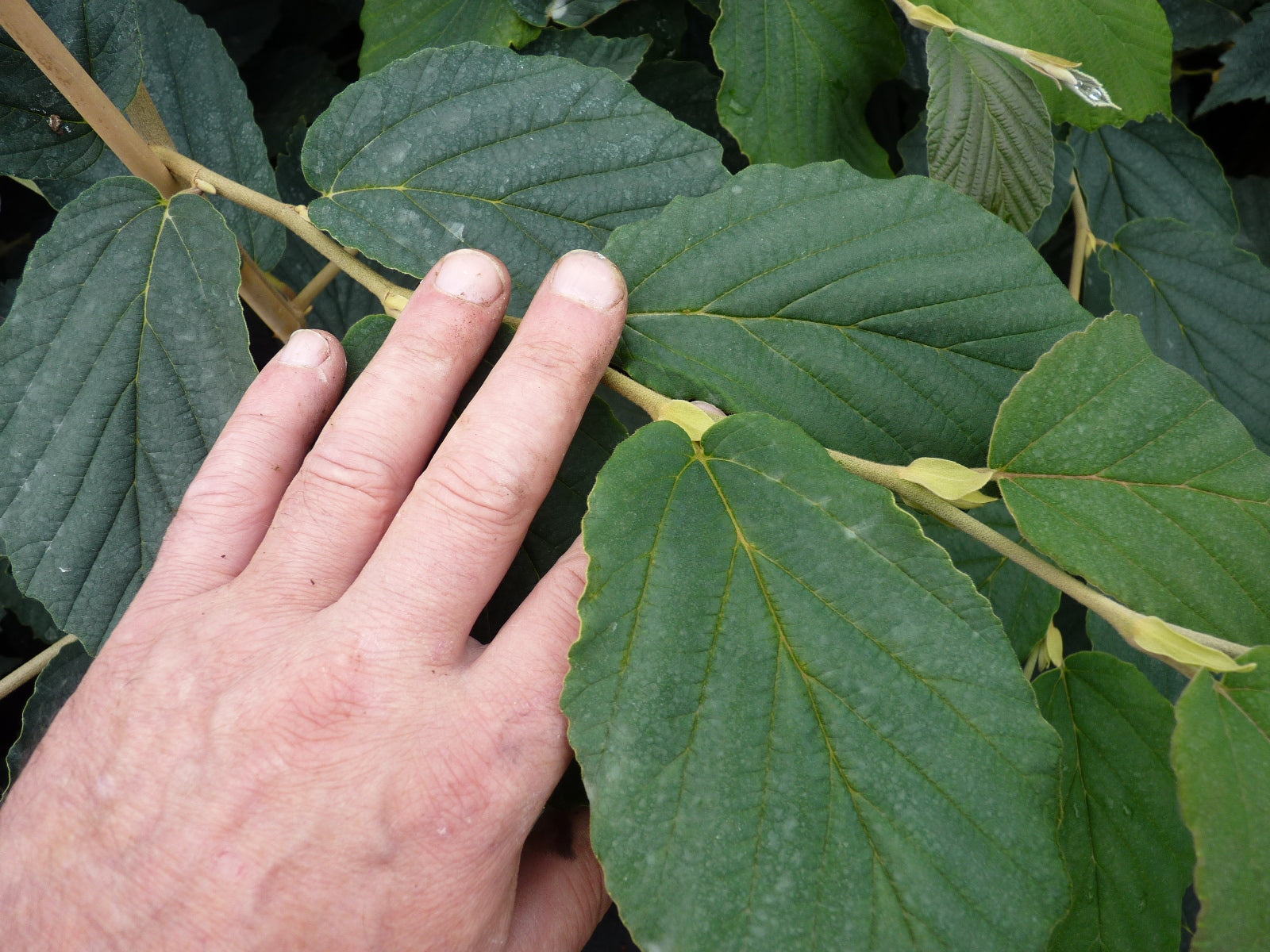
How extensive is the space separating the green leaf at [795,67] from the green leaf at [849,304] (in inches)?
14.2

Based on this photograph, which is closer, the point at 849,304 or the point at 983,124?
the point at 849,304

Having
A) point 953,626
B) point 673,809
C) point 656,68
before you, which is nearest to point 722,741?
point 673,809

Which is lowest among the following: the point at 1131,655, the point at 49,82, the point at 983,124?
the point at 1131,655

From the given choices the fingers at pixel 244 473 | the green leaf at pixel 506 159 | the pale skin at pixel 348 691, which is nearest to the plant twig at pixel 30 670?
the pale skin at pixel 348 691

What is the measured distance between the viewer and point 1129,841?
97 centimetres

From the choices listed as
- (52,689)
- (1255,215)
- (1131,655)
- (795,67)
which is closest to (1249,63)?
(1255,215)

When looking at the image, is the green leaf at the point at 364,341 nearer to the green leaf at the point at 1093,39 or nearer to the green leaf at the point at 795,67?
the green leaf at the point at 795,67

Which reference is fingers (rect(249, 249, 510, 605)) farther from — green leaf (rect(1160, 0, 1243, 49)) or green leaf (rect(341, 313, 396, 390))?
green leaf (rect(1160, 0, 1243, 49))

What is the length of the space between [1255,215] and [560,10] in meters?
1.48

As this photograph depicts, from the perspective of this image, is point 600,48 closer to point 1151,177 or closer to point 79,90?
point 79,90

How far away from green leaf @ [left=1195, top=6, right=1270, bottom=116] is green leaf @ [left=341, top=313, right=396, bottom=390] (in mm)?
1477

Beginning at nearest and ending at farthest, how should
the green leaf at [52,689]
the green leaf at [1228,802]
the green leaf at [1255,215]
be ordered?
the green leaf at [1228,802] < the green leaf at [52,689] < the green leaf at [1255,215]

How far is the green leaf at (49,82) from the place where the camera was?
0.96 metres

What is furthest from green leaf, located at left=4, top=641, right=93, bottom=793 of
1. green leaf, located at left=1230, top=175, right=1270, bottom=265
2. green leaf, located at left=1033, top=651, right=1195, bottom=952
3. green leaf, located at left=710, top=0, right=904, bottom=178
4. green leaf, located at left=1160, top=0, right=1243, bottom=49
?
green leaf, located at left=1230, top=175, right=1270, bottom=265
